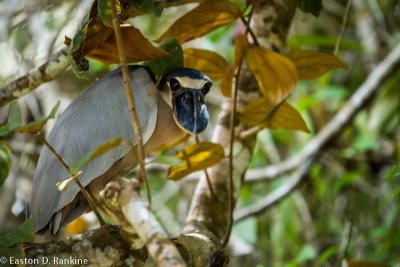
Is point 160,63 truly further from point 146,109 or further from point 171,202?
point 171,202

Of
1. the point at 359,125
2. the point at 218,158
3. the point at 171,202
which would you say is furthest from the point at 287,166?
the point at 218,158

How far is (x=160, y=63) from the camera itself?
1.91 meters

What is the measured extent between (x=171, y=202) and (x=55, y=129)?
212 centimetres

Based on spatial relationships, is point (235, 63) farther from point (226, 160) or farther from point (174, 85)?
point (226, 160)

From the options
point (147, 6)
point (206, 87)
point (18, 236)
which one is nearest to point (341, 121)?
point (206, 87)

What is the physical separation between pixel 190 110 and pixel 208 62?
0.70ft

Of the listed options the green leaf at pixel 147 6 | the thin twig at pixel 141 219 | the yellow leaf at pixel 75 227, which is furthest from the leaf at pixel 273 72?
the yellow leaf at pixel 75 227

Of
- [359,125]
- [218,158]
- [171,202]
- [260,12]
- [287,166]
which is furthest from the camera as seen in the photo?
[171,202]

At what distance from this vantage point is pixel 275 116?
6.81 ft

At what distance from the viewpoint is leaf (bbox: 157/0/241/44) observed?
6.24 feet

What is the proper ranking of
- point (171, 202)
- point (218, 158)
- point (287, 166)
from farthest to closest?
point (171, 202)
point (287, 166)
point (218, 158)

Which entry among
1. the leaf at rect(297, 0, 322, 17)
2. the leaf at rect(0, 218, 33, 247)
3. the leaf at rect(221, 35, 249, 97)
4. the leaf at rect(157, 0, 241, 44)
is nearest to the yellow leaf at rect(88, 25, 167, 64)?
the leaf at rect(157, 0, 241, 44)

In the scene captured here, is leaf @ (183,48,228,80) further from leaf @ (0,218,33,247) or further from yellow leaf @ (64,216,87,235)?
yellow leaf @ (64,216,87,235)

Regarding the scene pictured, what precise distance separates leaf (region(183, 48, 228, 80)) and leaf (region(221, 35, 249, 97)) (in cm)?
3
